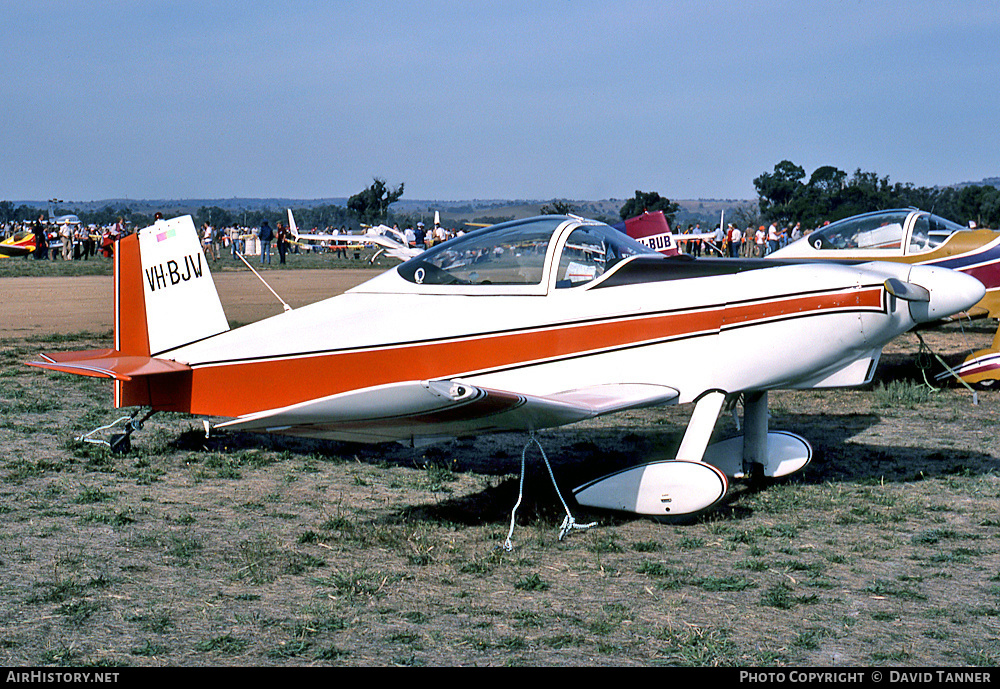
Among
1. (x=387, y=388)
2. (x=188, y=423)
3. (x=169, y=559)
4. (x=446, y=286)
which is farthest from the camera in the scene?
(x=188, y=423)

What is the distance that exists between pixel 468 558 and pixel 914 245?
8794mm

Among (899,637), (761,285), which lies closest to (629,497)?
(761,285)

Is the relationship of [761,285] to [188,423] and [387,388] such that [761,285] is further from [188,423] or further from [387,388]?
[188,423]

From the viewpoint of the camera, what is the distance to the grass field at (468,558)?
3.87m

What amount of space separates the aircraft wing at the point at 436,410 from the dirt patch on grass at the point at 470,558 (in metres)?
0.61

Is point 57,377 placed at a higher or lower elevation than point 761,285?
lower

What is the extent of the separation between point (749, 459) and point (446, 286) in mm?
2412

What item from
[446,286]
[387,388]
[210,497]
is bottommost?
[210,497]

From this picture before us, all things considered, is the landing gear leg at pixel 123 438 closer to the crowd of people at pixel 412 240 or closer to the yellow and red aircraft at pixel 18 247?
the crowd of people at pixel 412 240

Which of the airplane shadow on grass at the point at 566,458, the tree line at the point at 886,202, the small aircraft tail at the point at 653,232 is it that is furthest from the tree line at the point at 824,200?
the airplane shadow on grass at the point at 566,458

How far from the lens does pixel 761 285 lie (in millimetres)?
5684

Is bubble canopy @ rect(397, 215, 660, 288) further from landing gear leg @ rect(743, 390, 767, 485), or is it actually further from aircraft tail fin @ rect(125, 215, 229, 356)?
aircraft tail fin @ rect(125, 215, 229, 356)

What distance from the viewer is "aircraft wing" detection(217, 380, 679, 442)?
4.64 meters

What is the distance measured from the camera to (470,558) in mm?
5055
